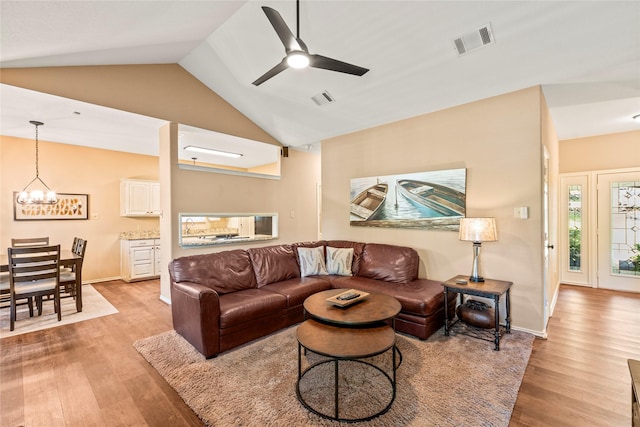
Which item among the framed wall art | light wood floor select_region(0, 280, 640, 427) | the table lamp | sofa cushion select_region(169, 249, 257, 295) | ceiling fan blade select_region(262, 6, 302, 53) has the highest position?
ceiling fan blade select_region(262, 6, 302, 53)

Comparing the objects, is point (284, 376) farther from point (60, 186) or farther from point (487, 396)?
point (60, 186)

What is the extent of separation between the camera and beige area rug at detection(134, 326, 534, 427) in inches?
75.2

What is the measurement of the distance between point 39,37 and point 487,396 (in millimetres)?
4836

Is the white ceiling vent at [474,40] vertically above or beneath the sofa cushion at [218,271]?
above

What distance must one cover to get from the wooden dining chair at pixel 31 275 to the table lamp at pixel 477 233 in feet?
16.7

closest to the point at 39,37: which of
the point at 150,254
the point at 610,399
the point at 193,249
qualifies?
the point at 193,249

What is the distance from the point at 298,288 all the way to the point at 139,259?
4.09 m

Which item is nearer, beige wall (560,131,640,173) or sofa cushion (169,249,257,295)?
sofa cushion (169,249,257,295)

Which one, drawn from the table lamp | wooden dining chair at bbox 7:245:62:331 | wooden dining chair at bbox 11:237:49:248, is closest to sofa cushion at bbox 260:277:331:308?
the table lamp

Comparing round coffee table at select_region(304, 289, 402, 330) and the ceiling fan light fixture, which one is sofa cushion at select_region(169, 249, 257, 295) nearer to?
round coffee table at select_region(304, 289, 402, 330)

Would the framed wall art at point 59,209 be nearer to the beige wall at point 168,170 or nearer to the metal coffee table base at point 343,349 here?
the beige wall at point 168,170

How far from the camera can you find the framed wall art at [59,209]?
494 centimetres

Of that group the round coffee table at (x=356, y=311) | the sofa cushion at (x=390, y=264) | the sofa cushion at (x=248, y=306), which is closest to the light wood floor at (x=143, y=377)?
the sofa cushion at (x=248, y=306)

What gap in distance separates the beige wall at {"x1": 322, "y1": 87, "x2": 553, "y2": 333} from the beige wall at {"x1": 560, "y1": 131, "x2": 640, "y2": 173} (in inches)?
103
